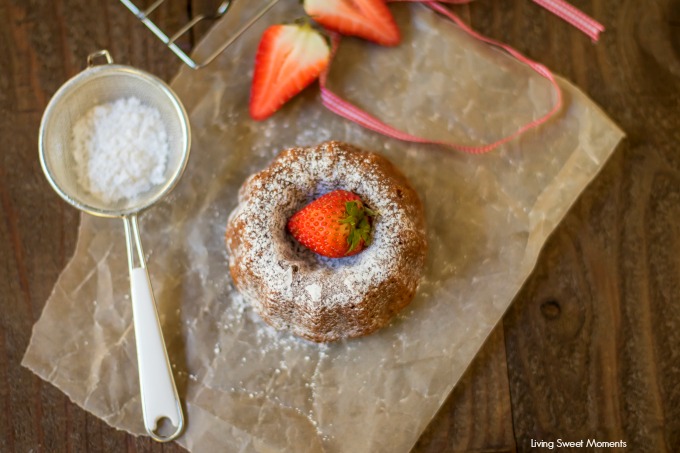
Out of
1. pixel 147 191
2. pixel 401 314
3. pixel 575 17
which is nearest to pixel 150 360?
pixel 147 191

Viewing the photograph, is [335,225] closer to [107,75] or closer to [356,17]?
[356,17]

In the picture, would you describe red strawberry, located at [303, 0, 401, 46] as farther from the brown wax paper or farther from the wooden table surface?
the wooden table surface

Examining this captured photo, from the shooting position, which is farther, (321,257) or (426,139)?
(426,139)

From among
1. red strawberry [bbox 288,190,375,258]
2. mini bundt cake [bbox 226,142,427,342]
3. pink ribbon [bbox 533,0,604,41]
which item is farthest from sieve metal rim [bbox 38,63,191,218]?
pink ribbon [bbox 533,0,604,41]

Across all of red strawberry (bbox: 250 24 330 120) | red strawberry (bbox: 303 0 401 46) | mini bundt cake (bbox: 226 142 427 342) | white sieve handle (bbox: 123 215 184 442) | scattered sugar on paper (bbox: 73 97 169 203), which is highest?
red strawberry (bbox: 303 0 401 46)

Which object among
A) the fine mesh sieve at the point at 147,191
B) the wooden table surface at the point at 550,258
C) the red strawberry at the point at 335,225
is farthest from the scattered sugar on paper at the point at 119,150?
the red strawberry at the point at 335,225

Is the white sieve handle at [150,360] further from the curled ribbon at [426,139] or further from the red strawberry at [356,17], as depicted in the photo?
the red strawberry at [356,17]
